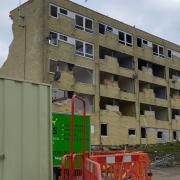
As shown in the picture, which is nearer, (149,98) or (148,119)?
(148,119)

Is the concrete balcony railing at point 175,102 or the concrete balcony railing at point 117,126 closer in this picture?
the concrete balcony railing at point 117,126

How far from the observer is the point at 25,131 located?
790cm

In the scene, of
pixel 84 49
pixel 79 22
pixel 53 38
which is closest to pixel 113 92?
pixel 84 49

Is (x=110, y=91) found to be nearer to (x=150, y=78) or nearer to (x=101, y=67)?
(x=101, y=67)

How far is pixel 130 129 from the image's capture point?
45.5m

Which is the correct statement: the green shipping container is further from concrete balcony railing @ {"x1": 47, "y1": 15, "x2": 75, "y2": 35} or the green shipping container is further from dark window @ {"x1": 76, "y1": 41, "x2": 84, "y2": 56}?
dark window @ {"x1": 76, "y1": 41, "x2": 84, "y2": 56}

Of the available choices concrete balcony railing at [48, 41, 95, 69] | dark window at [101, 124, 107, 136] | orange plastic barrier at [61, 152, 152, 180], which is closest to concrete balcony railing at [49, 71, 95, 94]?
concrete balcony railing at [48, 41, 95, 69]

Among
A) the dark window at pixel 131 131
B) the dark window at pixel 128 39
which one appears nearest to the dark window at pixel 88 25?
the dark window at pixel 128 39

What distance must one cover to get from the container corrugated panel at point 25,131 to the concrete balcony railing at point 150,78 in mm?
40254

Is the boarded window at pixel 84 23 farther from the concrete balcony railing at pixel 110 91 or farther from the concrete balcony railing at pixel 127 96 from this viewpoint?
the concrete balcony railing at pixel 127 96

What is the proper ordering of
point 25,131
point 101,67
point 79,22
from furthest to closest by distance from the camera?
point 101,67, point 79,22, point 25,131

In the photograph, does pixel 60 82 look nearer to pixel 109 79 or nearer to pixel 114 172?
pixel 109 79

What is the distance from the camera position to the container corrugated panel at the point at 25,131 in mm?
7652

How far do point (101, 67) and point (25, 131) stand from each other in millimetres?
35095
